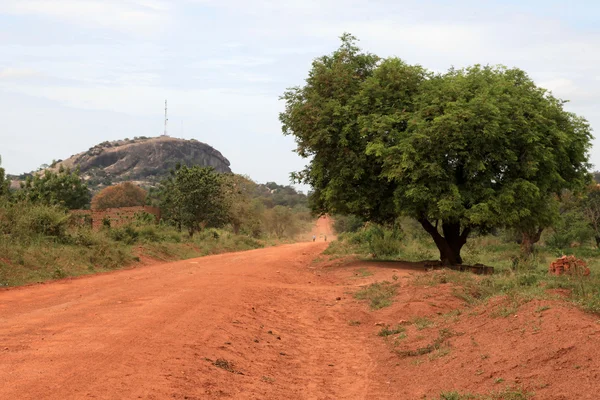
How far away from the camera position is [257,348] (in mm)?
9820

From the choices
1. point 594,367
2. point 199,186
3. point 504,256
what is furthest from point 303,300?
point 199,186

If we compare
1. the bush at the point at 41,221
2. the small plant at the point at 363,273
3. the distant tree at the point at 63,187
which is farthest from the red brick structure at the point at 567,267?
the distant tree at the point at 63,187

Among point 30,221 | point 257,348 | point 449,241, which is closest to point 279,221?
point 449,241

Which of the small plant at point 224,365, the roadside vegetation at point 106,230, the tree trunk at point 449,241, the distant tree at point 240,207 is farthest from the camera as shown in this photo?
the distant tree at point 240,207

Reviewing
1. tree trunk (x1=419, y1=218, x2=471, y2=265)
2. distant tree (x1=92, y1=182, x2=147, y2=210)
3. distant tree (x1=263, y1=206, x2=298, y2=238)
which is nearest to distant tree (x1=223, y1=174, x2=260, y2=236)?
distant tree (x1=263, y1=206, x2=298, y2=238)

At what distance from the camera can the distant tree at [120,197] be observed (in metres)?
71.7

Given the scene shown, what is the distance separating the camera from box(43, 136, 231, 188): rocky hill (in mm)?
116125

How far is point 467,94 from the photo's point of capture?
21.3m

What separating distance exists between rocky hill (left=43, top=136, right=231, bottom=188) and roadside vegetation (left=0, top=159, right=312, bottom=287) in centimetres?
5709

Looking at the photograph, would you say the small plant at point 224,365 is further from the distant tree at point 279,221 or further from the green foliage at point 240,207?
the distant tree at point 279,221

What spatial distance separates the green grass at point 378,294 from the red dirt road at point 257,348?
400mm

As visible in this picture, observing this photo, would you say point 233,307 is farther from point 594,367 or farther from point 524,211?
point 524,211

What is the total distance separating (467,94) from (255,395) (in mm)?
16337

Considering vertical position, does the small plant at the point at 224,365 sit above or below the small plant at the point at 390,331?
above
